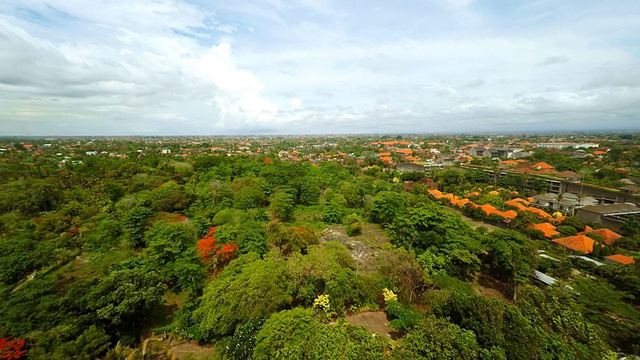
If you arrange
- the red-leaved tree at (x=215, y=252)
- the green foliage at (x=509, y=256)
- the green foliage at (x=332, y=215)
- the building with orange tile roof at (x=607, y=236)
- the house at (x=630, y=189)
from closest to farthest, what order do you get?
1. the green foliage at (x=509, y=256)
2. the red-leaved tree at (x=215, y=252)
3. the building with orange tile roof at (x=607, y=236)
4. the green foliage at (x=332, y=215)
5. the house at (x=630, y=189)

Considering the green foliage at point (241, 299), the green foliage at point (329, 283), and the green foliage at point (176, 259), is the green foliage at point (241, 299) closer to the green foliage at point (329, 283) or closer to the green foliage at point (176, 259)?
the green foliage at point (329, 283)

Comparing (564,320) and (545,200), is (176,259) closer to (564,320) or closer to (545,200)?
(564,320)

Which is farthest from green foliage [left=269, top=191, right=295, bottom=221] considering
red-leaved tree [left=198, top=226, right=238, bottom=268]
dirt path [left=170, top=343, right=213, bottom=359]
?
dirt path [left=170, top=343, right=213, bottom=359]

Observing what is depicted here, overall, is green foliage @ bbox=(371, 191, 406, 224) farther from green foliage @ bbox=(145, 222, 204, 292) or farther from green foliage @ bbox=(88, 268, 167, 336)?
green foliage @ bbox=(88, 268, 167, 336)

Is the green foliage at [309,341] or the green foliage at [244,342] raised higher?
the green foliage at [309,341]

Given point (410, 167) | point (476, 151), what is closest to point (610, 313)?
point (410, 167)

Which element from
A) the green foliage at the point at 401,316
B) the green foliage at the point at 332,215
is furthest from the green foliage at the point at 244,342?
the green foliage at the point at 332,215

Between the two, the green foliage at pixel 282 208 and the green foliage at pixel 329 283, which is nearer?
the green foliage at pixel 329 283

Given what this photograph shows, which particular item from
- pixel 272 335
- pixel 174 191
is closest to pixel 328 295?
pixel 272 335
